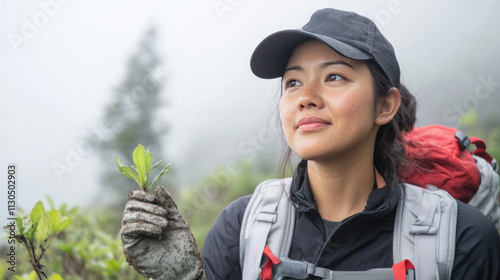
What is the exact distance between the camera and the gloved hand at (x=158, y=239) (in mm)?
1519

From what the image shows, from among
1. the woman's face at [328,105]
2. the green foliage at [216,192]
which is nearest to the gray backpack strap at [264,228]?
the woman's face at [328,105]

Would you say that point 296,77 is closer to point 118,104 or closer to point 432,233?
Answer: point 432,233

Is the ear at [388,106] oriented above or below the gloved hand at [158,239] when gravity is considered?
above

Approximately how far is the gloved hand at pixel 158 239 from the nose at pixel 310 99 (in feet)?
2.35

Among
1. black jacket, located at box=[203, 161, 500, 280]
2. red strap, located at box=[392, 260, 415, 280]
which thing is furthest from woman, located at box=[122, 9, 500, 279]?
red strap, located at box=[392, 260, 415, 280]

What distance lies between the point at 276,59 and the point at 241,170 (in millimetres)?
2803

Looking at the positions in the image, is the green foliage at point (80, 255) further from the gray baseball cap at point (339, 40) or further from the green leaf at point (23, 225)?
the gray baseball cap at point (339, 40)

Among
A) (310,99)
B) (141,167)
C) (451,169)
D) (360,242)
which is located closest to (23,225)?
(141,167)

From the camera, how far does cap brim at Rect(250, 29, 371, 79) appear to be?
1.89 metres

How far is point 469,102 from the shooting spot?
19.1ft

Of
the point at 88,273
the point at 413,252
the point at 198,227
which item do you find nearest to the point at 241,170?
the point at 198,227

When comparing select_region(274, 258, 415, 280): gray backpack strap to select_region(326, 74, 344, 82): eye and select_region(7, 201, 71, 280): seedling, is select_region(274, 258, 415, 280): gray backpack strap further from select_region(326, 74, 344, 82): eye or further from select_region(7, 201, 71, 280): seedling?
select_region(7, 201, 71, 280): seedling

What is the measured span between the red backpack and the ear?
12.8 inches

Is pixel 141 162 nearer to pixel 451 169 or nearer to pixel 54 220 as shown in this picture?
pixel 54 220
